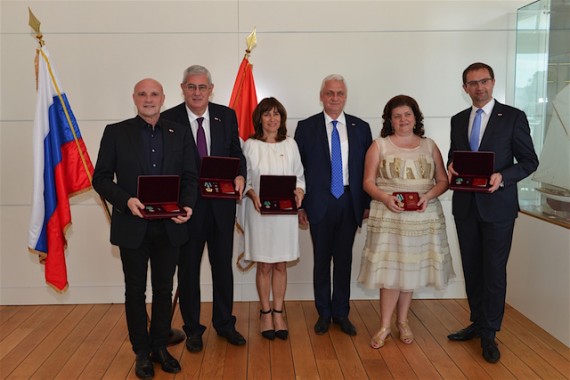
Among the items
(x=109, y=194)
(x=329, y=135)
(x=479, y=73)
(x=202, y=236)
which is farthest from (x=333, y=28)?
(x=109, y=194)

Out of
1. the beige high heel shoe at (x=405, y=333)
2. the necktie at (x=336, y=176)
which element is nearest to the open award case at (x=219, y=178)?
the necktie at (x=336, y=176)

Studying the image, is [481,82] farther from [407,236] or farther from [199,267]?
[199,267]

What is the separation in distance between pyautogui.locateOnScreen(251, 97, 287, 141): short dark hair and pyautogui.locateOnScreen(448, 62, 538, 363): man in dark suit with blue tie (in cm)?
116

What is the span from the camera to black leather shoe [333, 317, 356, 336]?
408cm

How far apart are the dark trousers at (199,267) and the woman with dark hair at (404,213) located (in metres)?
0.97

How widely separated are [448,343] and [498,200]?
107 cm

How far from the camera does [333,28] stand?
16.0 ft

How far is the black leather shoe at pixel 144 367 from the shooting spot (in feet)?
11.0

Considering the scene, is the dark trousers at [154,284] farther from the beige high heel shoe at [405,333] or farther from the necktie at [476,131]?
the necktie at [476,131]

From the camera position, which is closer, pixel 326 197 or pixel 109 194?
pixel 109 194

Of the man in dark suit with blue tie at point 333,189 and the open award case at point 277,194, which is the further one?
the man in dark suit with blue tie at point 333,189

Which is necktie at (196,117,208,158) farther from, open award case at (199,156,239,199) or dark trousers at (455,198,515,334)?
dark trousers at (455,198,515,334)

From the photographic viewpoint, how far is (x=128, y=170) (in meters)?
3.22

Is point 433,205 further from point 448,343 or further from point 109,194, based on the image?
point 109,194
